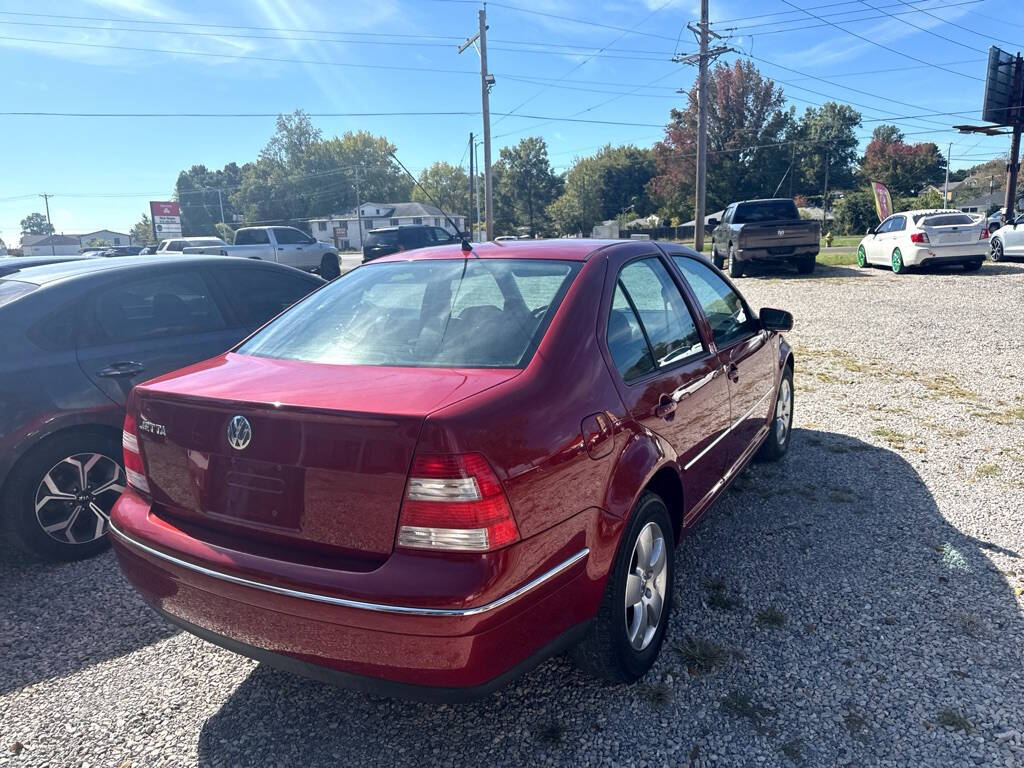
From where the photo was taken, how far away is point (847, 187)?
256 feet

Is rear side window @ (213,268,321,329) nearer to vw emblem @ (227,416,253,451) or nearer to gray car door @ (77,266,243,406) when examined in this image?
gray car door @ (77,266,243,406)

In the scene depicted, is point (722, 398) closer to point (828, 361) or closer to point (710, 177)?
point (828, 361)

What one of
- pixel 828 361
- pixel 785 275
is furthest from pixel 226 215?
pixel 828 361

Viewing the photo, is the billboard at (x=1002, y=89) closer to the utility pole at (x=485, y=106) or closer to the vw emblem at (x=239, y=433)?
the utility pole at (x=485, y=106)

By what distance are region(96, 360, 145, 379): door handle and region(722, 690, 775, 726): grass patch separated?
3505 millimetres

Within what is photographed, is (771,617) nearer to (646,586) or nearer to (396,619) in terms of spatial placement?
(646,586)

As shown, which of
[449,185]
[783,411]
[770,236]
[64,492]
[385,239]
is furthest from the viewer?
[449,185]

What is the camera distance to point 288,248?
82.6 feet

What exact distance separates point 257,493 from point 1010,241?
841 inches

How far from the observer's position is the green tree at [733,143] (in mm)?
59688

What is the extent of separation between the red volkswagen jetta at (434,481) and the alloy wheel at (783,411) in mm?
2093

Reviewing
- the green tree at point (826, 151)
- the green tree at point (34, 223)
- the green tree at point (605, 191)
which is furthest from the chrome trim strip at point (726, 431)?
the green tree at point (34, 223)

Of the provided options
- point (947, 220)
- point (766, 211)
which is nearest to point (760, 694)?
point (766, 211)

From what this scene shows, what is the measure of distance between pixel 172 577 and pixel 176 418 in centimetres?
53
